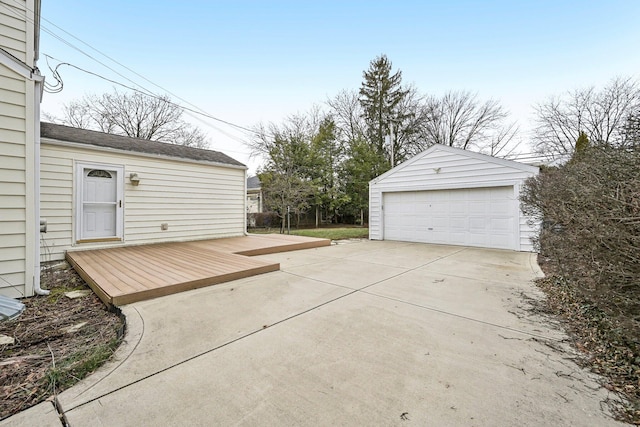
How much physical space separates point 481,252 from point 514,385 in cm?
587

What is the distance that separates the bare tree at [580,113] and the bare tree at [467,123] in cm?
212

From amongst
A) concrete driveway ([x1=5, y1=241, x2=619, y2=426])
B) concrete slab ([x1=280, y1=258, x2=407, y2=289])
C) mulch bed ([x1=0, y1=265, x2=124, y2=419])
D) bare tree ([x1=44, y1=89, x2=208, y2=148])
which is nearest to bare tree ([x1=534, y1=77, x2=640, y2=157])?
concrete slab ([x1=280, y1=258, x2=407, y2=289])

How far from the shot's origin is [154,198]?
20.7 ft

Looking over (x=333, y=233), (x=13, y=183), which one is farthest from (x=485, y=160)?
(x=13, y=183)

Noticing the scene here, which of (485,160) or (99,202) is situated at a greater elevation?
(485,160)

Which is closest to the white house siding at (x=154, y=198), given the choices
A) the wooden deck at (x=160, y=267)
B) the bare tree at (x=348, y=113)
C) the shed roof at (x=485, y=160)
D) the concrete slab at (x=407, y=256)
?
the wooden deck at (x=160, y=267)

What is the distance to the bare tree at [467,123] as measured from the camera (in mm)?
17062

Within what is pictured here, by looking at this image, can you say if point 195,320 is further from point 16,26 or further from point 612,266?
point 16,26

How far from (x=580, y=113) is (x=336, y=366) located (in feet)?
64.6

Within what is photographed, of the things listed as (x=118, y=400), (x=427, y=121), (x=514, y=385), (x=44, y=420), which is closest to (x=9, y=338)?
(x=44, y=420)

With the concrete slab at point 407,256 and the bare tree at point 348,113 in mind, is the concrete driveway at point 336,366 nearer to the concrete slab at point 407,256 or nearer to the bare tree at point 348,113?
the concrete slab at point 407,256

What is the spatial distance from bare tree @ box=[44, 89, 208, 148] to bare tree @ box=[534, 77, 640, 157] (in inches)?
838

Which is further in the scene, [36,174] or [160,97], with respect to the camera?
[160,97]

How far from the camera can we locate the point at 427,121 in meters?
17.8
